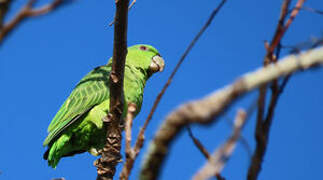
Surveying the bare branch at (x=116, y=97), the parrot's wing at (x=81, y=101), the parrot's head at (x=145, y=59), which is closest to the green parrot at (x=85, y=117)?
the parrot's wing at (x=81, y=101)

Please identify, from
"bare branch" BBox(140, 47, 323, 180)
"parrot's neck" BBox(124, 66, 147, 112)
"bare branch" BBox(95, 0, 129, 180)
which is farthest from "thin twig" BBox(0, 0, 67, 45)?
"parrot's neck" BBox(124, 66, 147, 112)

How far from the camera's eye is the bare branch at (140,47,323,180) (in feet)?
2.37

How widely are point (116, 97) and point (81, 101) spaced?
5.33 ft

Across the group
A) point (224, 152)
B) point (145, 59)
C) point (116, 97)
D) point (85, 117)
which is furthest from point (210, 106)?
point (145, 59)

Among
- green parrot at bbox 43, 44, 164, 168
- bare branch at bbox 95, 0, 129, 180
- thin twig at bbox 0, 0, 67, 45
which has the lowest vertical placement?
thin twig at bbox 0, 0, 67, 45

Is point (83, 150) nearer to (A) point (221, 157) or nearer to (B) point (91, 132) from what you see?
(B) point (91, 132)

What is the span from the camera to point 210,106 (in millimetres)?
722

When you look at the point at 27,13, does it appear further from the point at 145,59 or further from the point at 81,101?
the point at 145,59

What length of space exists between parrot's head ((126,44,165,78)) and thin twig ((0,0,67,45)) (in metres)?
4.26

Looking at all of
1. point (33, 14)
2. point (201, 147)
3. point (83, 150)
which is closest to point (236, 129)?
point (201, 147)

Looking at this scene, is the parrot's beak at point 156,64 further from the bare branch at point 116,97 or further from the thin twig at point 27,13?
the thin twig at point 27,13

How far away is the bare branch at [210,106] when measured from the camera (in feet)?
2.37

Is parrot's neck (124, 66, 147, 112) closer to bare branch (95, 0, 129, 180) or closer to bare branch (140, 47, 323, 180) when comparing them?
bare branch (95, 0, 129, 180)

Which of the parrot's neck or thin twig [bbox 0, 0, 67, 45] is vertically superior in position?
the parrot's neck
